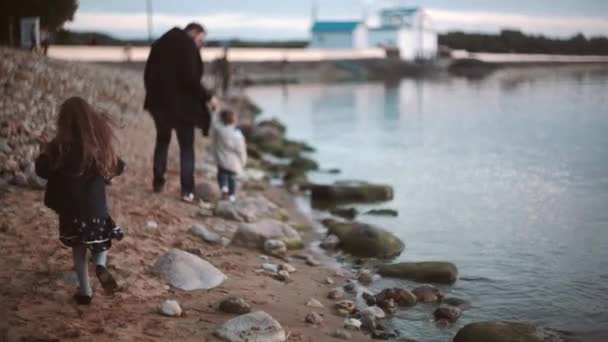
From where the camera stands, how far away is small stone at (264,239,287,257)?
792cm

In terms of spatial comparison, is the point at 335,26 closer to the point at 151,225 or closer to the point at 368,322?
the point at 151,225

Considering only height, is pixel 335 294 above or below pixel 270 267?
below

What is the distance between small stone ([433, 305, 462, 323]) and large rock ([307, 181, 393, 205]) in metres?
5.90

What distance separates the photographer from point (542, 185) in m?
13.5

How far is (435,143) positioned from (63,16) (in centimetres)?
1029

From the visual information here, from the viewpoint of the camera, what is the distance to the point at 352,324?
230 inches

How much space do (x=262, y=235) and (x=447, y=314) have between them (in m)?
2.44

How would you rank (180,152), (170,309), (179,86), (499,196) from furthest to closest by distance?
(499,196)
(180,152)
(179,86)
(170,309)

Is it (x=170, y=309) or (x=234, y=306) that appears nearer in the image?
(x=170, y=309)

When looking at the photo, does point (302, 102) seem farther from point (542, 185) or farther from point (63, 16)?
point (542, 185)

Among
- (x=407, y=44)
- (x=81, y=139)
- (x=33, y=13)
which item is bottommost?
(x=81, y=139)

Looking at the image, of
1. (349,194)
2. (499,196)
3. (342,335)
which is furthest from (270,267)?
(499,196)

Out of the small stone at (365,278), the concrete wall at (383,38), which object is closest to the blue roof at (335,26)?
the concrete wall at (383,38)

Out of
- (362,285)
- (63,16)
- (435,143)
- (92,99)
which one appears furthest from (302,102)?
(362,285)
